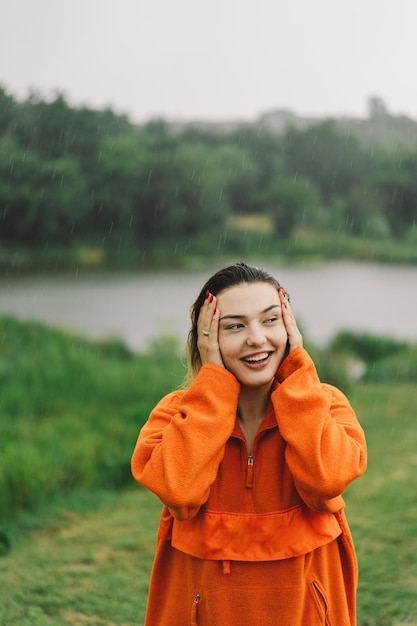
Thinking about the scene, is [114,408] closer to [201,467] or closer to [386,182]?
[201,467]

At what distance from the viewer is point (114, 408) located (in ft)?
21.2

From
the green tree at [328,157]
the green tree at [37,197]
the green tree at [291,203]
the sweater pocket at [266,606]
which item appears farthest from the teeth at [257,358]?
the green tree at [328,157]

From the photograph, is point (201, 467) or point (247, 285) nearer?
point (201, 467)

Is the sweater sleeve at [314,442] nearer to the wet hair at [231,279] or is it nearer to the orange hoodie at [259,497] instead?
the orange hoodie at [259,497]

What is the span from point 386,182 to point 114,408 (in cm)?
962

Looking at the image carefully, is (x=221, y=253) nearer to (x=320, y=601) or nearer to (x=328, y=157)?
(x=328, y=157)

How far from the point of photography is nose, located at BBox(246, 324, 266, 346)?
1677mm

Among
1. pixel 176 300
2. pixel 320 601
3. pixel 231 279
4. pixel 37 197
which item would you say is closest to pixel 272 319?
pixel 231 279

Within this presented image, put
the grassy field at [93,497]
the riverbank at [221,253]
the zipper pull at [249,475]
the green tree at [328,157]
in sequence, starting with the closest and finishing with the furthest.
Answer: the zipper pull at [249,475] → the grassy field at [93,497] → the riverbank at [221,253] → the green tree at [328,157]

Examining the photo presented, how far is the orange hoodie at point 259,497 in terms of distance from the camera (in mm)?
1565

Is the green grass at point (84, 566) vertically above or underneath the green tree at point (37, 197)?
underneath

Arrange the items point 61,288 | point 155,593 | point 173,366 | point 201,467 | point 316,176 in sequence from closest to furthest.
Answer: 1. point 201,467
2. point 155,593
3. point 173,366
4. point 61,288
5. point 316,176

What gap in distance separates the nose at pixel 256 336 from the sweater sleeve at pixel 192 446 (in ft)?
0.34

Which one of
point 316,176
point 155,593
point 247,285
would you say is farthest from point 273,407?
point 316,176
